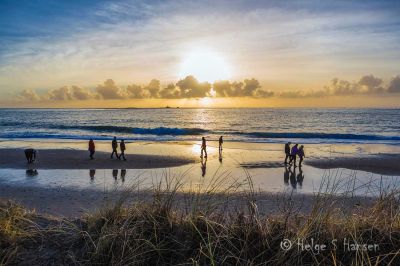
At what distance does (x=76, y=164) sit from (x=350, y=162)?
1872 centimetres

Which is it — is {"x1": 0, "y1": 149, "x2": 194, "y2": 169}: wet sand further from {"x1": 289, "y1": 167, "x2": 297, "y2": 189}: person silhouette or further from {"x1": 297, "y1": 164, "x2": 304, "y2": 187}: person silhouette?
{"x1": 297, "y1": 164, "x2": 304, "y2": 187}: person silhouette

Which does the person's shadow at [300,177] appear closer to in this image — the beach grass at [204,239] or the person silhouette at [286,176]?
the person silhouette at [286,176]

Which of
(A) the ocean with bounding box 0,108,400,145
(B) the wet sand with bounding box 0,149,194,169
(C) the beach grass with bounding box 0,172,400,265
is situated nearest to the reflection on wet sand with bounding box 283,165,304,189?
(B) the wet sand with bounding box 0,149,194,169

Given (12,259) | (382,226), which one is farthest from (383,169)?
(12,259)

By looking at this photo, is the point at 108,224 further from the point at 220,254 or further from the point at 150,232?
the point at 220,254

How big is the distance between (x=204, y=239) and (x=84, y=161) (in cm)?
2022

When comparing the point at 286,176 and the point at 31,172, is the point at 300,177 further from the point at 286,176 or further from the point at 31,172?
the point at 31,172

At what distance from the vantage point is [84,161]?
22.5m

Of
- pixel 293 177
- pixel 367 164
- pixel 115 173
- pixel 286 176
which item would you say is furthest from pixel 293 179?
pixel 115 173

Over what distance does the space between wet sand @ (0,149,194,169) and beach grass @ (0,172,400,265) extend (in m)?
16.2

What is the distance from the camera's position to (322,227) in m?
4.00

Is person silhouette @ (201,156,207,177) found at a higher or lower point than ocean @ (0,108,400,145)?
higher

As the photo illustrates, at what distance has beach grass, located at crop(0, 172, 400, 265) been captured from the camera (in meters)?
3.68

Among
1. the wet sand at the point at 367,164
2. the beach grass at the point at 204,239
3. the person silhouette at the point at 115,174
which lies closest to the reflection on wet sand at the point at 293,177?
the wet sand at the point at 367,164
